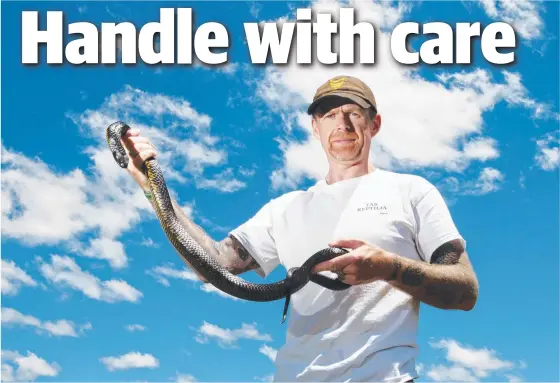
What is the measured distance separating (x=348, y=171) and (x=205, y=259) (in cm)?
169

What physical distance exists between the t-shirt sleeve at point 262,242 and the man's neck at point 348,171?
77 cm

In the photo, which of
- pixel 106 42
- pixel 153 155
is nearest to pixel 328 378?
pixel 153 155

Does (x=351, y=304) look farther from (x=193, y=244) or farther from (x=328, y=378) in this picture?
(x=193, y=244)

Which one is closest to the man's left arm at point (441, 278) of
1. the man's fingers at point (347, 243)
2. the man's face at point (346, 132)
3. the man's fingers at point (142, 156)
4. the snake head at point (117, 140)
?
the man's fingers at point (347, 243)

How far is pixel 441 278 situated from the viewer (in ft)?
21.6

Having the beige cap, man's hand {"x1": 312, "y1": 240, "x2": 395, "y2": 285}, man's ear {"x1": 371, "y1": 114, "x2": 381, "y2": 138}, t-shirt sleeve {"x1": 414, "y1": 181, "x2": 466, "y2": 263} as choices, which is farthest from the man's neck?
man's hand {"x1": 312, "y1": 240, "x2": 395, "y2": 285}

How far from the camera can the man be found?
20.7 ft

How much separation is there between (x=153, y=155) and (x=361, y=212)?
2221 mm

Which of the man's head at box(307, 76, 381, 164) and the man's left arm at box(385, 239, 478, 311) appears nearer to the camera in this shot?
the man's left arm at box(385, 239, 478, 311)

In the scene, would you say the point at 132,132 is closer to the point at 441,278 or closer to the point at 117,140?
the point at 117,140

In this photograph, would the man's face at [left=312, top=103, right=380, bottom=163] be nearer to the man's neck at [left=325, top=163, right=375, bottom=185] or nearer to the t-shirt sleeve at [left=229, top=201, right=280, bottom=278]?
the man's neck at [left=325, top=163, right=375, bottom=185]

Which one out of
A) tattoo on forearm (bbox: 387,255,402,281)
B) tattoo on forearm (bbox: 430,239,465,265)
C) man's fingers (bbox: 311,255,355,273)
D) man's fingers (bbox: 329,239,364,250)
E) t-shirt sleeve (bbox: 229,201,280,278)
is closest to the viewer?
man's fingers (bbox: 311,255,355,273)

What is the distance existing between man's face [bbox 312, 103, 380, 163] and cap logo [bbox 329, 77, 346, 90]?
0.21 metres

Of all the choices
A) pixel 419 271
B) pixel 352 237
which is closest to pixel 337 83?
pixel 352 237
